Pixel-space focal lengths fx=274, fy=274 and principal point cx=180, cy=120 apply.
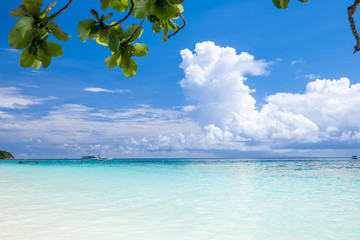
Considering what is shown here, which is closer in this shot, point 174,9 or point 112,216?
point 174,9

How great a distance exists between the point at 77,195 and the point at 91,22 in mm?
12316

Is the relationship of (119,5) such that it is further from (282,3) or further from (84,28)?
(282,3)

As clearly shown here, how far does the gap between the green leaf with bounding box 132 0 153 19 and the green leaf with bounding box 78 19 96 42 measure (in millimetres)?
208

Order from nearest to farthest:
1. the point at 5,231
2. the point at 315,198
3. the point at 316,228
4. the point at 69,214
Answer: the point at 5,231 < the point at 316,228 < the point at 69,214 < the point at 315,198

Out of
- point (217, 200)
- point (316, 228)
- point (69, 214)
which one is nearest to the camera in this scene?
point (316, 228)

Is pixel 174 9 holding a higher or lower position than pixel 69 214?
higher

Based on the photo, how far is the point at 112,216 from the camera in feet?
26.2

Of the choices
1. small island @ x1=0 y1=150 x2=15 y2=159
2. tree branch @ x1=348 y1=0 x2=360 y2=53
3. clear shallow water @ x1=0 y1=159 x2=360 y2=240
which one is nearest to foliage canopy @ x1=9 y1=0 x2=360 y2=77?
tree branch @ x1=348 y1=0 x2=360 y2=53

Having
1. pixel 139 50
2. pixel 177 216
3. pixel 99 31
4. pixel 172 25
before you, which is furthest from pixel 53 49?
pixel 177 216

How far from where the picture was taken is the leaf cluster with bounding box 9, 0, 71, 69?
710 mm

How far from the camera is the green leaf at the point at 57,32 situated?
2.51 ft

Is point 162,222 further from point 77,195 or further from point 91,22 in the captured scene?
point 91,22

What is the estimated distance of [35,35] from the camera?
76 cm

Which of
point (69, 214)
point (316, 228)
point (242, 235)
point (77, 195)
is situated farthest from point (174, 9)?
point (77, 195)
